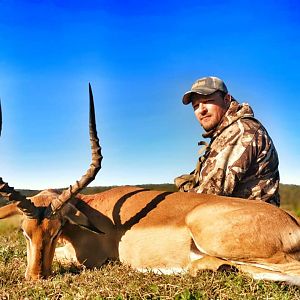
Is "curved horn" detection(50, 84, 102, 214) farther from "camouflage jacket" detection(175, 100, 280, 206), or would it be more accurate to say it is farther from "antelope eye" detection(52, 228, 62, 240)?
"camouflage jacket" detection(175, 100, 280, 206)

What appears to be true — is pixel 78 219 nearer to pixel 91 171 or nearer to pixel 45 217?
pixel 45 217

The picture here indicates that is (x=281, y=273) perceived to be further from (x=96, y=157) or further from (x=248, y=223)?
(x=96, y=157)

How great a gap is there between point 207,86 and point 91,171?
2689mm

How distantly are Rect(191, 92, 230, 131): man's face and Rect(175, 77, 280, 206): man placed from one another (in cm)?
12

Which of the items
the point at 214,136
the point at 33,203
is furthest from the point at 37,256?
the point at 214,136

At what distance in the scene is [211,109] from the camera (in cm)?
798

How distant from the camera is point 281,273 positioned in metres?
5.16

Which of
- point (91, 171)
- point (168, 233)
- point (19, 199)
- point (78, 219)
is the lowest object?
point (168, 233)

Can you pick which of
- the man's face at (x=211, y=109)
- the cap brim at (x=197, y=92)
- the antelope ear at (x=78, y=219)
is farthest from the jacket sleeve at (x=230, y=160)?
the antelope ear at (x=78, y=219)

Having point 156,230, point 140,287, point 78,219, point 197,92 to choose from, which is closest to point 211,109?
point 197,92

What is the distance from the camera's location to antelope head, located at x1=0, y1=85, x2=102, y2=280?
19.3 feet

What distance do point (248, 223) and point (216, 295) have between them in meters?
1.09

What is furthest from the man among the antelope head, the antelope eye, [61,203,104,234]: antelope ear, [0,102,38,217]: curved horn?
[0,102,38,217]: curved horn

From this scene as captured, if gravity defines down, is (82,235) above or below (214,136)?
below
